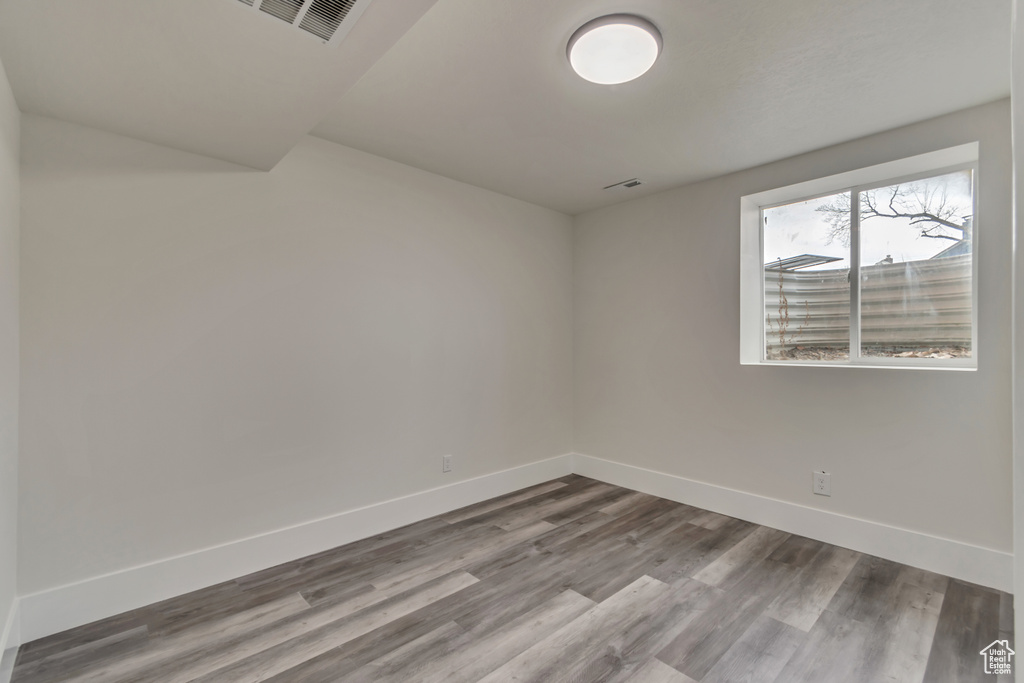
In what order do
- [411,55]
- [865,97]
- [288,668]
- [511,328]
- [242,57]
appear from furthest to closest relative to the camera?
[511,328] < [865,97] < [411,55] < [288,668] < [242,57]

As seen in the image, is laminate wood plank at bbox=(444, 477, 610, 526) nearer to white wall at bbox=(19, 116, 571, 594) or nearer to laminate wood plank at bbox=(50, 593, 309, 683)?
white wall at bbox=(19, 116, 571, 594)

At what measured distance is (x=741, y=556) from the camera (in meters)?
2.70

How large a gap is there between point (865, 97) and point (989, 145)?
0.74 metres

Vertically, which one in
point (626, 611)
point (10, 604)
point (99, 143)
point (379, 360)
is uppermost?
point (99, 143)

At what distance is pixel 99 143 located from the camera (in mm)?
2111

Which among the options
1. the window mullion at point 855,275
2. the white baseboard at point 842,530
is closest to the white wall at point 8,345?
the white baseboard at point 842,530

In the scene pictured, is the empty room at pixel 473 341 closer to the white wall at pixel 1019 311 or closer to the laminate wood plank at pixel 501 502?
the laminate wood plank at pixel 501 502

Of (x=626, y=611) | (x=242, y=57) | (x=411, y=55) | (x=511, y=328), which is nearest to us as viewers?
(x=242, y=57)

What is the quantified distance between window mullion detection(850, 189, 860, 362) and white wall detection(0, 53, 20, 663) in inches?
169

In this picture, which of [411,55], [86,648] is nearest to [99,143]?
[411,55]

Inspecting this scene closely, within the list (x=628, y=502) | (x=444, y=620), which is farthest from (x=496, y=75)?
(x=628, y=502)

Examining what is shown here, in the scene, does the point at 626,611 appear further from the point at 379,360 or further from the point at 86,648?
the point at 86,648

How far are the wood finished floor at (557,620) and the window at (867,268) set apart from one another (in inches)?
51.0

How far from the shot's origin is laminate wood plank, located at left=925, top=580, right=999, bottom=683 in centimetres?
175
